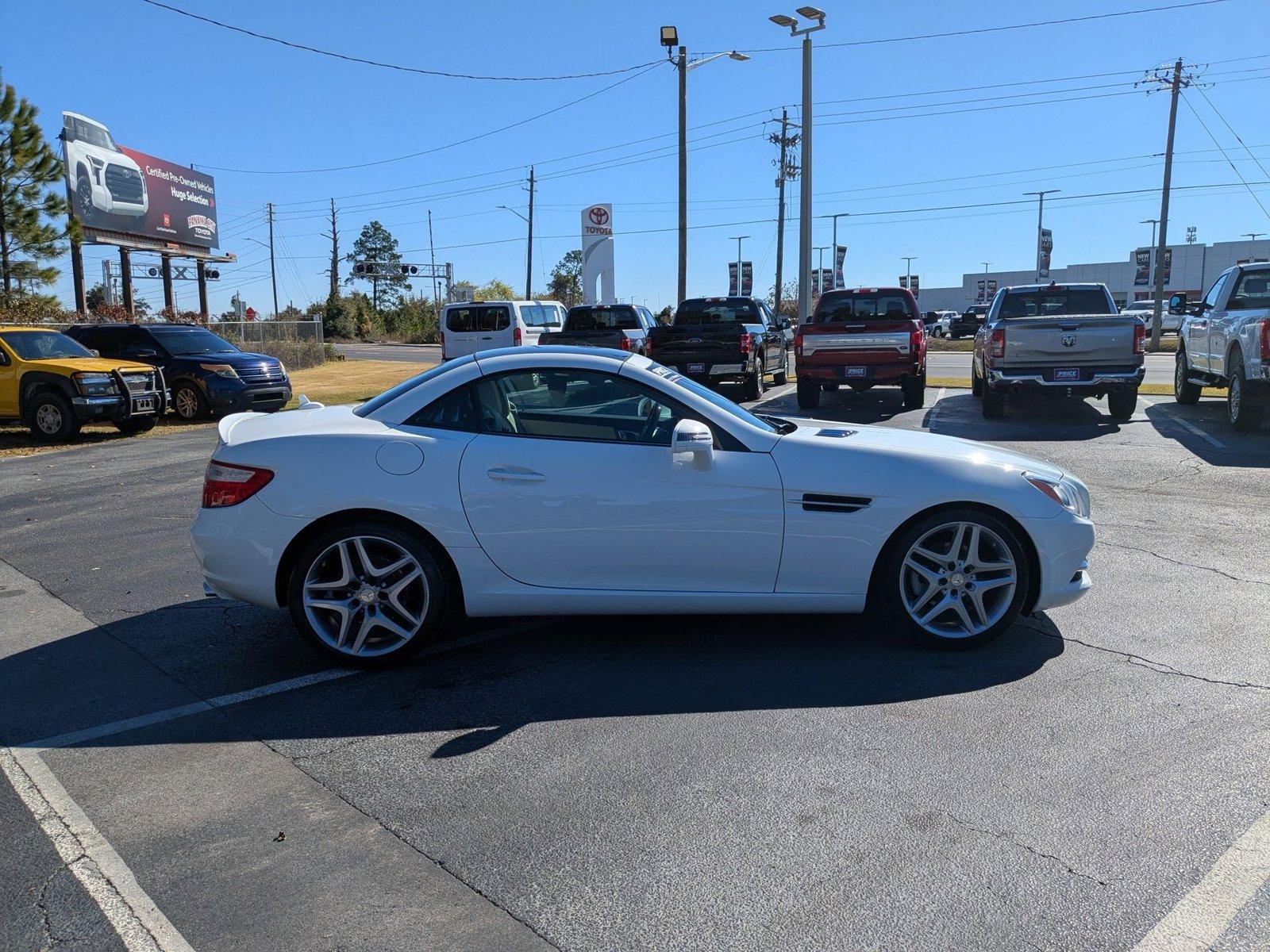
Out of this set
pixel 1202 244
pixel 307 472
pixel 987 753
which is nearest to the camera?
pixel 987 753

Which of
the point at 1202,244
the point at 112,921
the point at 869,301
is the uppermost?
the point at 1202,244

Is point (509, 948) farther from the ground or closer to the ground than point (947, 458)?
closer to the ground

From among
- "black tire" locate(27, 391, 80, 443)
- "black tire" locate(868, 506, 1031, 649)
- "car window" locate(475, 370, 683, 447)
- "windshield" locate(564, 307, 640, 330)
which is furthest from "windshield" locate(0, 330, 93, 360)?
"black tire" locate(868, 506, 1031, 649)

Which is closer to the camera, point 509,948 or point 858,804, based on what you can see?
point 509,948

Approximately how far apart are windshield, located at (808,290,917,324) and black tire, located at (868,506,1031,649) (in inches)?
478

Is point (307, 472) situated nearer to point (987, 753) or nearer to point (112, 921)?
point (112, 921)

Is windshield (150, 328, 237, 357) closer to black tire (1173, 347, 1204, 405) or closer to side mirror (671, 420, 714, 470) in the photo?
side mirror (671, 420, 714, 470)

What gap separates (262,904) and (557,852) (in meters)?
0.87

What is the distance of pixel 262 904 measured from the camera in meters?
2.96

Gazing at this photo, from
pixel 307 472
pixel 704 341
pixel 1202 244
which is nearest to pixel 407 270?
pixel 704 341

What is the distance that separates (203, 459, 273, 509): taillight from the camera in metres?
4.83

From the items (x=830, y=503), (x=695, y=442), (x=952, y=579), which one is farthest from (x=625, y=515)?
(x=952, y=579)

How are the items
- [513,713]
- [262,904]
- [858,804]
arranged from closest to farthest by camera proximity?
[262,904] < [858,804] < [513,713]

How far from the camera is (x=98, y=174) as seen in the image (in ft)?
99.0
